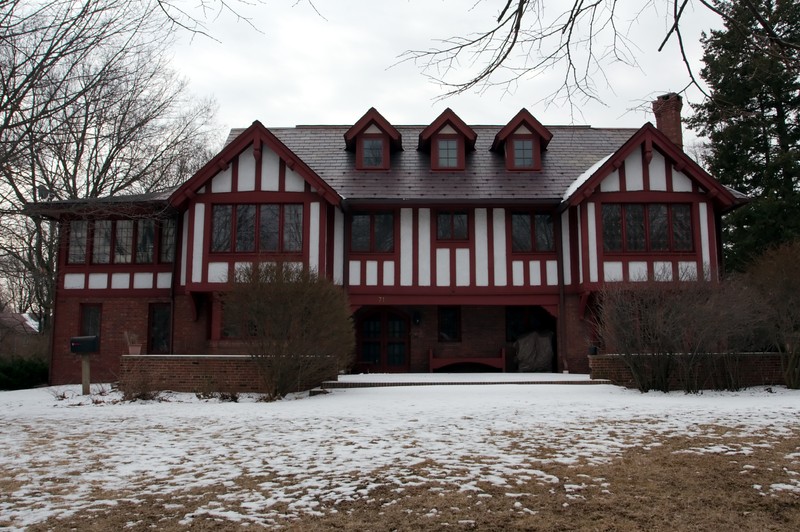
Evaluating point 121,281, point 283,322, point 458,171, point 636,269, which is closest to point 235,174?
point 121,281

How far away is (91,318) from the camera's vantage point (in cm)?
1902

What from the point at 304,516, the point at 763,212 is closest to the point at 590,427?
the point at 304,516

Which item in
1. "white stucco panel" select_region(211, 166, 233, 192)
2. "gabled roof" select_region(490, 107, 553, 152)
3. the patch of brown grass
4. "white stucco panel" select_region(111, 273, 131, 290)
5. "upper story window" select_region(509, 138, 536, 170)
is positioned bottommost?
the patch of brown grass

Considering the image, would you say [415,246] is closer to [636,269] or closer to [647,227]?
[636,269]

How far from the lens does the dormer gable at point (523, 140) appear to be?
19875 millimetres

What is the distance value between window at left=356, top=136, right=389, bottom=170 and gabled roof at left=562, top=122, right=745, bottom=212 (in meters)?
6.08

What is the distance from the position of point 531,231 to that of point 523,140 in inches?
133

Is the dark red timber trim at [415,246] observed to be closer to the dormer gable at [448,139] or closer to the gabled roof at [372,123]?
the dormer gable at [448,139]

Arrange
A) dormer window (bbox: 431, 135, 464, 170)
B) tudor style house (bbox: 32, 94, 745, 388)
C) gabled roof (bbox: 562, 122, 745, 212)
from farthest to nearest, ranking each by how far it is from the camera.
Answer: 1. dormer window (bbox: 431, 135, 464, 170)
2. tudor style house (bbox: 32, 94, 745, 388)
3. gabled roof (bbox: 562, 122, 745, 212)

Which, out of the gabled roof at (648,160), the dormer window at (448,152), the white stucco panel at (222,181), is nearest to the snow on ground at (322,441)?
the gabled roof at (648,160)

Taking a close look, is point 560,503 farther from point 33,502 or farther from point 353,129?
point 353,129

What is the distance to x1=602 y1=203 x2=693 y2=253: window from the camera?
17.6 metres

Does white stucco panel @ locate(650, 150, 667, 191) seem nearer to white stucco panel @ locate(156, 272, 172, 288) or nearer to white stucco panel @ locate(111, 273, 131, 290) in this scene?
white stucco panel @ locate(156, 272, 172, 288)

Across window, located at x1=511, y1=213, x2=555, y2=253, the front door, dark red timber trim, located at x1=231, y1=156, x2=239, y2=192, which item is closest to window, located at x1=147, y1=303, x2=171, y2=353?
dark red timber trim, located at x1=231, y1=156, x2=239, y2=192
